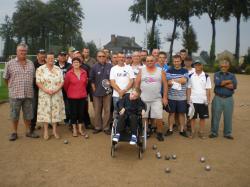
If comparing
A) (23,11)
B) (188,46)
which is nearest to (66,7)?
(23,11)

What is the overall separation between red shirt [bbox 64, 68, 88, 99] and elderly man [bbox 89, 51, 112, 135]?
36 centimetres

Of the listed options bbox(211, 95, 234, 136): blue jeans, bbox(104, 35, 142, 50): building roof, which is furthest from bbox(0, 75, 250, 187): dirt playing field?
bbox(104, 35, 142, 50): building roof

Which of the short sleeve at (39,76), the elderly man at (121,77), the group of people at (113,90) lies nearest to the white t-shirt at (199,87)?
the group of people at (113,90)

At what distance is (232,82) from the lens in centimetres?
792

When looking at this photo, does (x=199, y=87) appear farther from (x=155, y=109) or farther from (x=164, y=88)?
(x=155, y=109)

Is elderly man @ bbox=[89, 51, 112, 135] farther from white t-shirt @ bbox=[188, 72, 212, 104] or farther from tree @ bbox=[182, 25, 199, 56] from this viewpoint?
tree @ bbox=[182, 25, 199, 56]

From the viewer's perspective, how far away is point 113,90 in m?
8.19

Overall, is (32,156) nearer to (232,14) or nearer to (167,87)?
(167,87)

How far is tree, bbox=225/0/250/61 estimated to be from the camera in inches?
1585

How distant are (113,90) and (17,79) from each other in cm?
228

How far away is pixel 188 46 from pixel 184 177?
1500 inches

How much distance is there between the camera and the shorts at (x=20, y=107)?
24.9ft

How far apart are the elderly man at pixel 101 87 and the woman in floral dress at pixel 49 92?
92 centimetres

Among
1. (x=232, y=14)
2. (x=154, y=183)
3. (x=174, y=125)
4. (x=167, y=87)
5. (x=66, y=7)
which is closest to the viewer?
(x=154, y=183)
